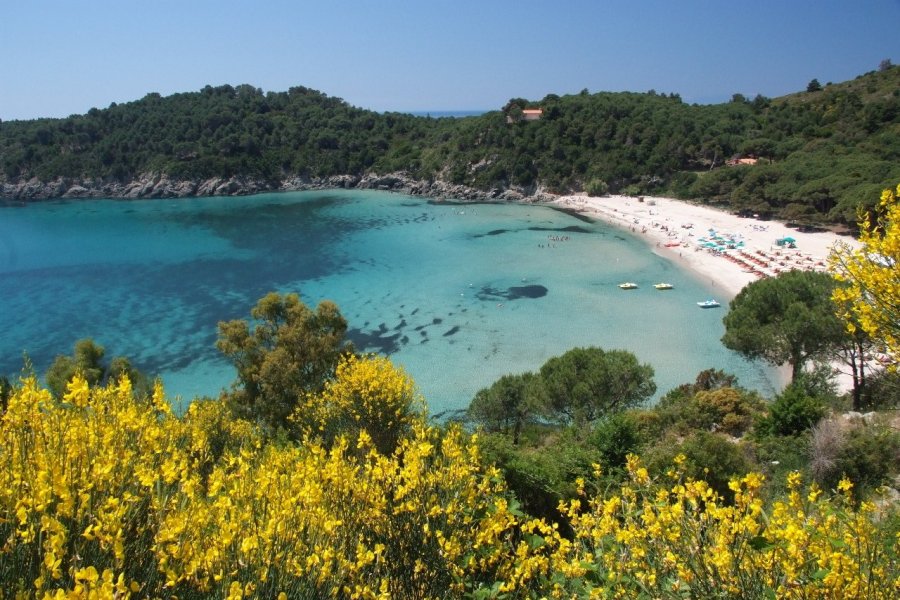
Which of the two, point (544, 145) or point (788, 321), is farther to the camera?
point (544, 145)

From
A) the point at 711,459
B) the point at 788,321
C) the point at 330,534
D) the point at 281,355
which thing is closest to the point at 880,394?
the point at 788,321

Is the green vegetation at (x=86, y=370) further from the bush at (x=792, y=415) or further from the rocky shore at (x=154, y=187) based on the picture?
the rocky shore at (x=154, y=187)

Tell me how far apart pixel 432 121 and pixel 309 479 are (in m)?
130

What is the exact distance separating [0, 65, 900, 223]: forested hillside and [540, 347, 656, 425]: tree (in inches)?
1547

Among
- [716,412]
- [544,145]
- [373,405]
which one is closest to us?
[373,405]

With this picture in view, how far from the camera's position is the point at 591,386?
20516 millimetres

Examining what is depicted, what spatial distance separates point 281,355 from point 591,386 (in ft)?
37.8

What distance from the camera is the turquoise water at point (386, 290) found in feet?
102

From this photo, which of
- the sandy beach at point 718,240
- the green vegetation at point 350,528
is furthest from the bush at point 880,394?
the green vegetation at point 350,528

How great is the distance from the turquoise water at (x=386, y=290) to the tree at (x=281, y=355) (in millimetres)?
8831

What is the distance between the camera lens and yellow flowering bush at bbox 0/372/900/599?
3.74 meters

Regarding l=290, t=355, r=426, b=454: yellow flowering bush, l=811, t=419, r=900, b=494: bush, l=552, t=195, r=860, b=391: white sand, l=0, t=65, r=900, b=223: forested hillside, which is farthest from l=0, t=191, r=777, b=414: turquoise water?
l=0, t=65, r=900, b=223: forested hillside

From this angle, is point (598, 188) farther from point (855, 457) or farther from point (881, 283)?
point (881, 283)

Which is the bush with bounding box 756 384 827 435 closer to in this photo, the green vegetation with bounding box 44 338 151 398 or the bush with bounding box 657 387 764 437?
the bush with bounding box 657 387 764 437
